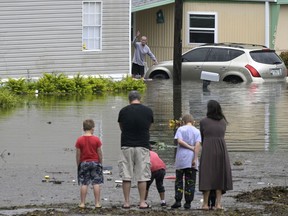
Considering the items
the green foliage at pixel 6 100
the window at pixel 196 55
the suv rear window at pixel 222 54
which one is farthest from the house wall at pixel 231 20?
the green foliage at pixel 6 100

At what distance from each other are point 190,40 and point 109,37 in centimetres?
913

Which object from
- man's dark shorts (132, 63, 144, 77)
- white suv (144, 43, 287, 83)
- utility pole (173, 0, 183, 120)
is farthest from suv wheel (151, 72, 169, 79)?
utility pole (173, 0, 183, 120)

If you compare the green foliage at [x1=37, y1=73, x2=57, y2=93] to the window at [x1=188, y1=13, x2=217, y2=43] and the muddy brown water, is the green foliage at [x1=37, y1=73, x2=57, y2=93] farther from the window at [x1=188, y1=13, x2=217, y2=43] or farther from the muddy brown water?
the window at [x1=188, y1=13, x2=217, y2=43]

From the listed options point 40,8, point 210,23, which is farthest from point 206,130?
point 210,23

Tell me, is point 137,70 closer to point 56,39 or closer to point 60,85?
point 56,39

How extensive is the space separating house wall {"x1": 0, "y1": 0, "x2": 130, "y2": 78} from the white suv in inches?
121

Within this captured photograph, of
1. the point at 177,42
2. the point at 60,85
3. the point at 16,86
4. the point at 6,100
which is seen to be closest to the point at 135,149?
the point at 6,100

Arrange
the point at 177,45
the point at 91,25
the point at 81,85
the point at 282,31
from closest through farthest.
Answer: the point at 81,85, the point at 91,25, the point at 177,45, the point at 282,31

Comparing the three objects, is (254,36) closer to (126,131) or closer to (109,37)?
(109,37)

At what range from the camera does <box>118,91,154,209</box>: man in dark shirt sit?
12.3 meters

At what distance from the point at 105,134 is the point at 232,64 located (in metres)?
13.2

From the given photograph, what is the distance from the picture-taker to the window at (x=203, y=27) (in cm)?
3797

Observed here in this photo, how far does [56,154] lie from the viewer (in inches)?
660

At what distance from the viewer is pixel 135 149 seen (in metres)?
12.3
